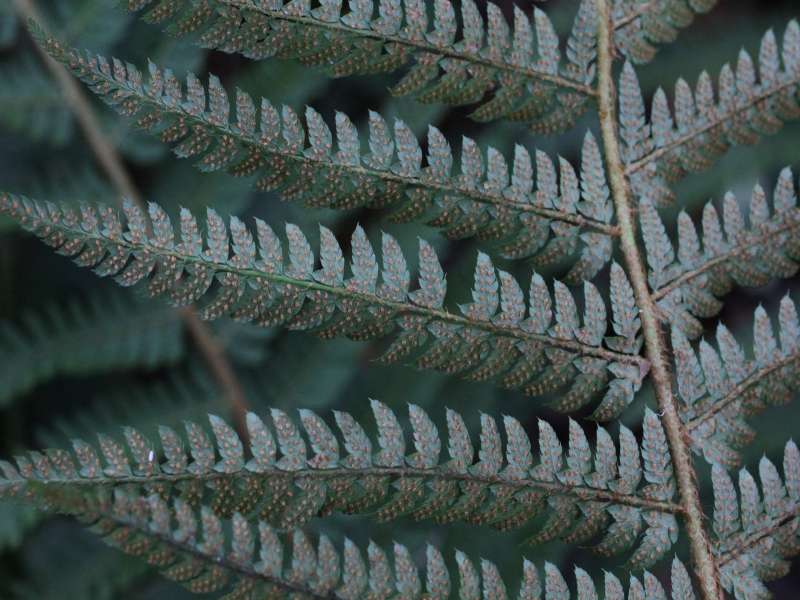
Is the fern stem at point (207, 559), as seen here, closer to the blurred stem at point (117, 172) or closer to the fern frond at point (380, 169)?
the fern frond at point (380, 169)

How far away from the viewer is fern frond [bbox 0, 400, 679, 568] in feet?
4.25

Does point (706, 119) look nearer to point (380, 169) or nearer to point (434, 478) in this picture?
point (380, 169)

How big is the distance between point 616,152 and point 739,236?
0.81ft

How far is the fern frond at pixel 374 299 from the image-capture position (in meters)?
1.34

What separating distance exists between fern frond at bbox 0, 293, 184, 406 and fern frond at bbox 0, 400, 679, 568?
109 centimetres

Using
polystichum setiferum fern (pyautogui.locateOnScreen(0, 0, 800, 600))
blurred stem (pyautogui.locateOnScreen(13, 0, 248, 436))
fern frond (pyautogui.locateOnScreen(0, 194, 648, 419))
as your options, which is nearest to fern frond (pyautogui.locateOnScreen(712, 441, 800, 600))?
polystichum setiferum fern (pyautogui.locateOnScreen(0, 0, 800, 600))

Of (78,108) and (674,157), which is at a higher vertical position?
(78,108)

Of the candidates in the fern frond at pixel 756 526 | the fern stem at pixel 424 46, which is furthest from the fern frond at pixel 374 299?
the fern stem at pixel 424 46

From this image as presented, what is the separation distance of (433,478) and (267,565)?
28 centimetres

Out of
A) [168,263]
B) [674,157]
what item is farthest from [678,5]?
[168,263]

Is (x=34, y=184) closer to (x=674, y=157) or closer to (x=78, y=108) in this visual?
(x=78, y=108)

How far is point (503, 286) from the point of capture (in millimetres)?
1405

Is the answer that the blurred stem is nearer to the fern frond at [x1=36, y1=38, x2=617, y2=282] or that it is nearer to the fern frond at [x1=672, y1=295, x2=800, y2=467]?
the fern frond at [x1=36, y1=38, x2=617, y2=282]

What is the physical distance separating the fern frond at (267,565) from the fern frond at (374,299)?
0.28 meters
